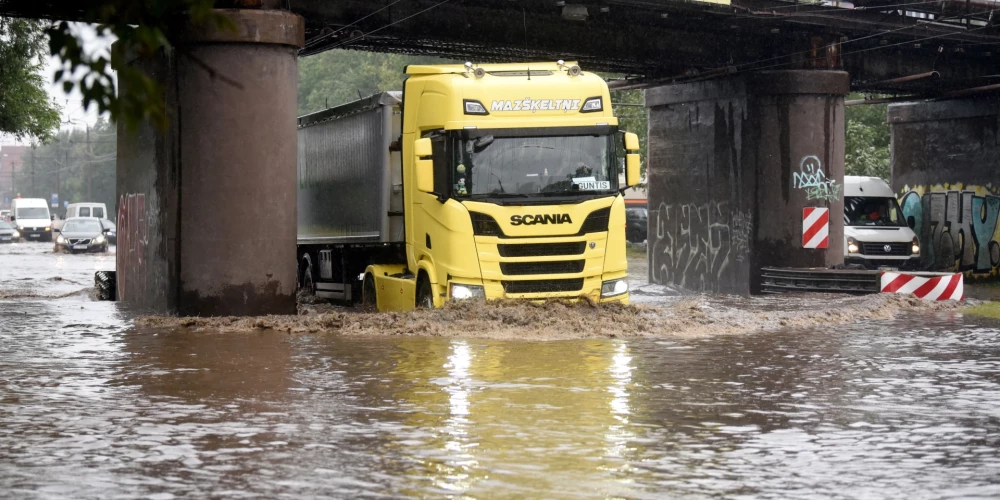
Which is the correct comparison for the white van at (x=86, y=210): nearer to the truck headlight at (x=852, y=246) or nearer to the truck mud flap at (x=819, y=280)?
the truck headlight at (x=852, y=246)

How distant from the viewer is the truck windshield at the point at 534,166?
17297 mm

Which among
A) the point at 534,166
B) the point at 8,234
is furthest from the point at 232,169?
the point at 8,234

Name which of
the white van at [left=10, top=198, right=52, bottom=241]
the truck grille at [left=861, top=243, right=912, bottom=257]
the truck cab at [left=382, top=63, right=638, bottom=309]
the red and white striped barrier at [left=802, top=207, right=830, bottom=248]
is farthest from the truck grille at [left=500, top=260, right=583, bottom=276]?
the white van at [left=10, top=198, right=52, bottom=241]

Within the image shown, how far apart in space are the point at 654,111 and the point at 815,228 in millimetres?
6065

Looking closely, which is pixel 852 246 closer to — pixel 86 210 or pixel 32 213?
pixel 86 210

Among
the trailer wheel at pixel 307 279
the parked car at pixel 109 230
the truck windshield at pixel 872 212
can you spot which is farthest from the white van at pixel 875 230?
the parked car at pixel 109 230

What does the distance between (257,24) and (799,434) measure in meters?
11.9

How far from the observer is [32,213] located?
7625cm

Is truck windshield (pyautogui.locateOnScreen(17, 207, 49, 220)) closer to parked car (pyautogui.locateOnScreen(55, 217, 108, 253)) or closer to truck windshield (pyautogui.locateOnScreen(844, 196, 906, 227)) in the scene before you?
parked car (pyautogui.locateOnScreen(55, 217, 108, 253))

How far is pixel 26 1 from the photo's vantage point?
1903 centimetres

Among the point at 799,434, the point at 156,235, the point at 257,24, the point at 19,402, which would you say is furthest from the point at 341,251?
the point at 799,434

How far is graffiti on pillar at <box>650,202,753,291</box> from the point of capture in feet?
94.3

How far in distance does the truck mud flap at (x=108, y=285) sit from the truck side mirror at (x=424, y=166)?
9.67 metres

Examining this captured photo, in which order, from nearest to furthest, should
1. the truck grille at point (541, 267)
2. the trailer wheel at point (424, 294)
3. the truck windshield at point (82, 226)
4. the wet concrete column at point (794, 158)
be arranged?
the truck grille at point (541, 267)
the trailer wheel at point (424, 294)
the wet concrete column at point (794, 158)
the truck windshield at point (82, 226)
